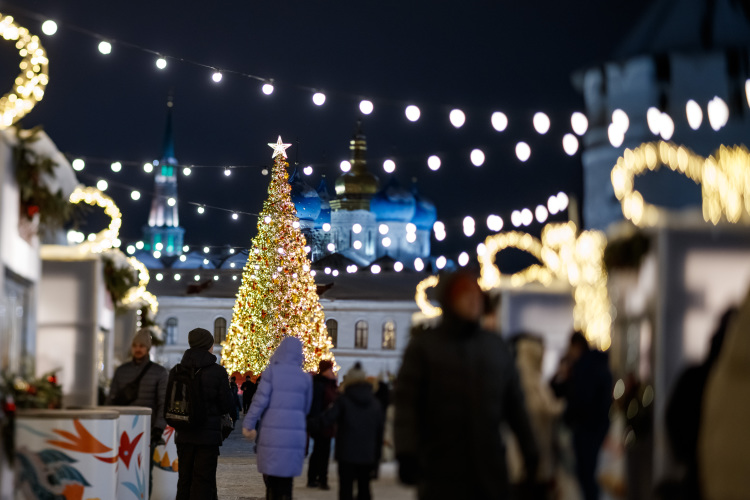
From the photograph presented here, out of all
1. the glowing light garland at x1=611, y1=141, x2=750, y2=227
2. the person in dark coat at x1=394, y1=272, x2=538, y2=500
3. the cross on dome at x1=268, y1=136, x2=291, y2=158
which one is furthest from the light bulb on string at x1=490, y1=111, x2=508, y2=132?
the cross on dome at x1=268, y1=136, x2=291, y2=158

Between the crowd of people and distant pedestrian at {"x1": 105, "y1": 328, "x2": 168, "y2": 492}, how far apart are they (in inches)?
0.5

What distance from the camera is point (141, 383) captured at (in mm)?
12023

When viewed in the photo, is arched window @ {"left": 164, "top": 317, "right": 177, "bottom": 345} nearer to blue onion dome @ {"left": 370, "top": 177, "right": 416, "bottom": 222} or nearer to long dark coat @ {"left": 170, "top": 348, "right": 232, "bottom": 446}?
blue onion dome @ {"left": 370, "top": 177, "right": 416, "bottom": 222}

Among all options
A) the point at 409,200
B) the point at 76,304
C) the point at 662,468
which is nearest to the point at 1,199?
the point at 76,304

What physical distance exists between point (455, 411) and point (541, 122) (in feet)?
37.1

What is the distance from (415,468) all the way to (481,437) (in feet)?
0.97

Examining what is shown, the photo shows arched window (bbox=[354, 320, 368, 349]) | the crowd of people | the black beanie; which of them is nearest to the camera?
the crowd of people

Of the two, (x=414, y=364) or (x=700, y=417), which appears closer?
(x=700, y=417)

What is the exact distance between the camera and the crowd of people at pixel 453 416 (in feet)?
17.8

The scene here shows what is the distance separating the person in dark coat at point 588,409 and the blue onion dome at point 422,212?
74.0 meters

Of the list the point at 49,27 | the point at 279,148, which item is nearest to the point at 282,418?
the point at 49,27

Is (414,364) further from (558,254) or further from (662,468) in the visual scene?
(558,254)

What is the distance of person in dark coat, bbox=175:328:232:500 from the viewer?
10.6m

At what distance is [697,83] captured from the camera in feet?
141
